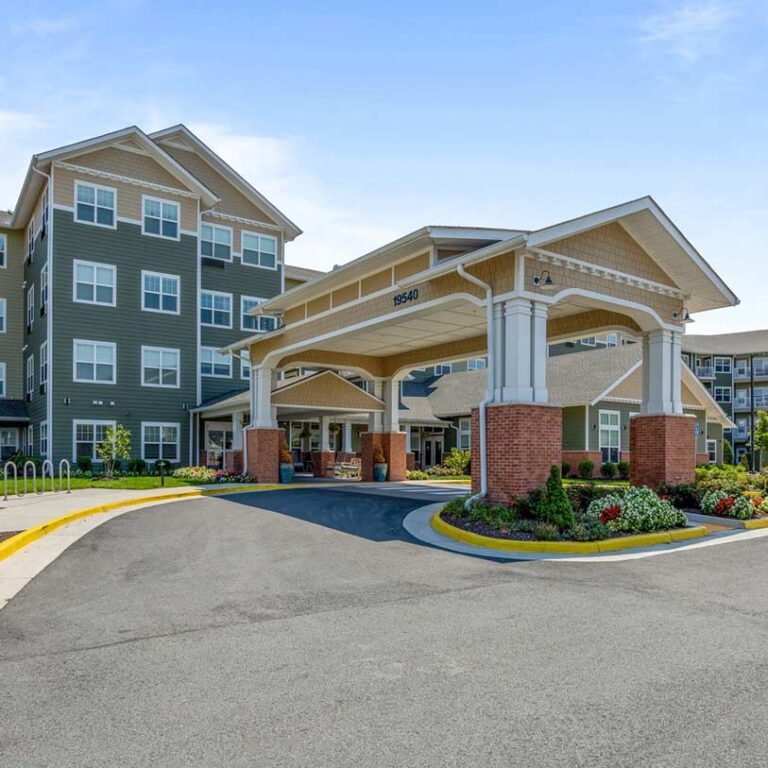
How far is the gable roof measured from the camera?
32531 millimetres

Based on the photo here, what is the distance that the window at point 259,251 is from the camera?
114ft

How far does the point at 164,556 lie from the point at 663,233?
40.1 ft

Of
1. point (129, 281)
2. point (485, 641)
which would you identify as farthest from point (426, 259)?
point (129, 281)

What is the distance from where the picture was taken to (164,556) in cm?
1058

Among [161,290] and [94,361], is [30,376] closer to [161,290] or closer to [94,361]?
[94,361]

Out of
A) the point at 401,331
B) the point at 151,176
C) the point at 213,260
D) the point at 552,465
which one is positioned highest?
the point at 151,176

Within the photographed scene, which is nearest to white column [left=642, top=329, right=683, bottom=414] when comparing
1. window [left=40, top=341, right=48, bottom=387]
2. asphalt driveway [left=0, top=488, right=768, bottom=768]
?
asphalt driveway [left=0, top=488, right=768, bottom=768]

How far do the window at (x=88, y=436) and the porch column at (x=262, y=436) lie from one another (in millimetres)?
7863

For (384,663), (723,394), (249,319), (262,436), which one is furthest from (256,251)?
(723,394)

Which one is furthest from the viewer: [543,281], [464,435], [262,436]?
[464,435]

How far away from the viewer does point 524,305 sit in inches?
555

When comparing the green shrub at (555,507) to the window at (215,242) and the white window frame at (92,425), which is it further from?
the window at (215,242)

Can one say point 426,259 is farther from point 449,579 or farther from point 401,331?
point 449,579

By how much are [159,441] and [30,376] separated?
7130 millimetres
